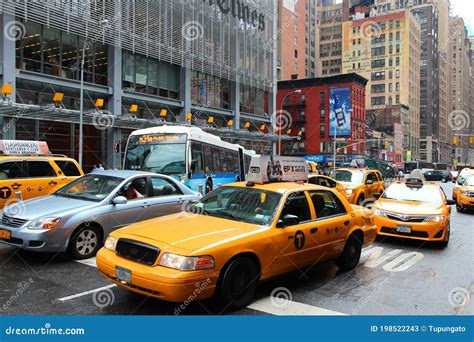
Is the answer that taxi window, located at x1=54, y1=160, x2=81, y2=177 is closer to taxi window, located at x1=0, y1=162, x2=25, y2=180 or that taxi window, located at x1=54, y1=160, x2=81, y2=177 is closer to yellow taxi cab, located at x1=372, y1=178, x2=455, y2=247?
taxi window, located at x1=0, y1=162, x2=25, y2=180

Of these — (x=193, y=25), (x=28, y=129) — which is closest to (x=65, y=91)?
(x=28, y=129)

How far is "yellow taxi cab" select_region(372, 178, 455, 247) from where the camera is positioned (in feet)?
29.8

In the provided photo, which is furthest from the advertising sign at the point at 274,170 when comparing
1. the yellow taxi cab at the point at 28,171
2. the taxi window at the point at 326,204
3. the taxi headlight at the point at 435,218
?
the yellow taxi cab at the point at 28,171

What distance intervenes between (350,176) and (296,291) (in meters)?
11.5

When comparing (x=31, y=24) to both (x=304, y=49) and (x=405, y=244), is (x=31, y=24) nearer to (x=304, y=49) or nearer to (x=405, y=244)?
(x=405, y=244)

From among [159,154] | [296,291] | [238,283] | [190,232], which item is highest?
[159,154]

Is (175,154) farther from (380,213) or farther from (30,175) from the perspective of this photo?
(380,213)

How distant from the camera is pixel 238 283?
16.3 ft

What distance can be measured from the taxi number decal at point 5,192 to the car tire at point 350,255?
7.81m

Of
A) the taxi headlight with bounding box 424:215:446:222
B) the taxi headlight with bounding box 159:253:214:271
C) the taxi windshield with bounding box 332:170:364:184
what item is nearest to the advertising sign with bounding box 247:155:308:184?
the taxi headlight with bounding box 159:253:214:271

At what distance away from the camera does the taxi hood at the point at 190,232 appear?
4.75m

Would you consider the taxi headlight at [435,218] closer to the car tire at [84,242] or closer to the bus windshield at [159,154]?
the car tire at [84,242]

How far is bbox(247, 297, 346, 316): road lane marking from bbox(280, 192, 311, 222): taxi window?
50.0 inches

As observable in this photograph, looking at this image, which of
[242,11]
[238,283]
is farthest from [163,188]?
[242,11]
